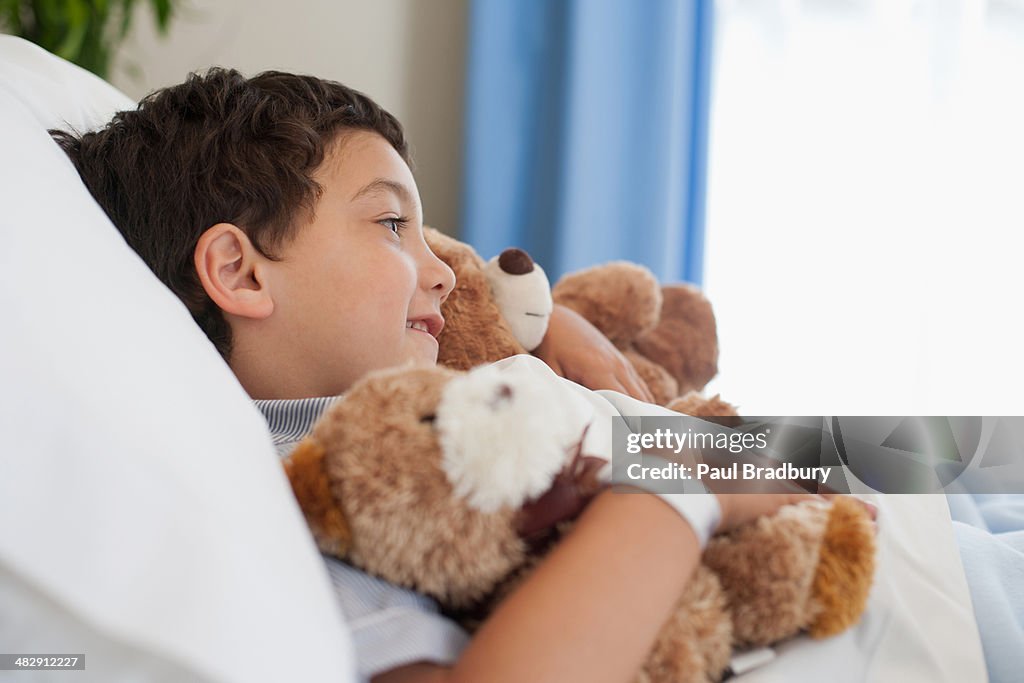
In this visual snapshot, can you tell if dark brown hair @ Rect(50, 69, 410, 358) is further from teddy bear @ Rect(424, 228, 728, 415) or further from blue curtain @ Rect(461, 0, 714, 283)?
blue curtain @ Rect(461, 0, 714, 283)

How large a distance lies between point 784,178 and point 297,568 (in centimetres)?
224

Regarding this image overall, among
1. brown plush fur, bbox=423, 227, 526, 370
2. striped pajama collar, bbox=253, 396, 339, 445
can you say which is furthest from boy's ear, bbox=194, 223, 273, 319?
brown plush fur, bbox=423, 227, 526, 370

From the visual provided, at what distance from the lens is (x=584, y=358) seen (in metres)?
1.08

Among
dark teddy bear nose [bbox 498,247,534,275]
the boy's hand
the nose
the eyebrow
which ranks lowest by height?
the boy's hand

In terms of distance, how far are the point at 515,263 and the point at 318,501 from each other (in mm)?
613

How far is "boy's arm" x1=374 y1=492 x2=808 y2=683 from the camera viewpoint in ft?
1.49

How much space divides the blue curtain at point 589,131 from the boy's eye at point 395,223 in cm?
144

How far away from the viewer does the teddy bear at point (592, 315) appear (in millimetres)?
1003

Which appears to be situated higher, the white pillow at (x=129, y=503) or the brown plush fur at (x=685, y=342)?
the white pillow at (x=129, y=503)

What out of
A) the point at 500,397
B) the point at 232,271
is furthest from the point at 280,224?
the point at 500,397

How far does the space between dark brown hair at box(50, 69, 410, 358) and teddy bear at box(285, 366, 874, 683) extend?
1.20 feet

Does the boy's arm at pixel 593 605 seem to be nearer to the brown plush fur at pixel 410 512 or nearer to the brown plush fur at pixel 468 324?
the brown plush fur at pixel 410 512

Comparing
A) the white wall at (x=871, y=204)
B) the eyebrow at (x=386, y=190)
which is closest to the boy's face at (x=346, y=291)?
the eyebrow at (x=386, y=190)

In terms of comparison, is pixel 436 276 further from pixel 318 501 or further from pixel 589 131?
pixel 589 131
